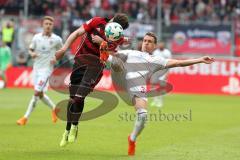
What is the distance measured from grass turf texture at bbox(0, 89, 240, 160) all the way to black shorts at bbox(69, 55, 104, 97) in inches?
46.2

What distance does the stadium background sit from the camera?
1658cm

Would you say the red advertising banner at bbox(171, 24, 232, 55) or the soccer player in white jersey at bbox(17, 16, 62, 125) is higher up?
the soccer player in white jersey at bbox(17, 16, 62, 125)

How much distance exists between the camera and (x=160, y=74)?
26453 millimetres

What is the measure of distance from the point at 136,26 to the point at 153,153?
857 inches

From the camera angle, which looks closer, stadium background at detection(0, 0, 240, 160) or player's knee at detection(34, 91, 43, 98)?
stadium background at detection(0, 0, 240, 160)

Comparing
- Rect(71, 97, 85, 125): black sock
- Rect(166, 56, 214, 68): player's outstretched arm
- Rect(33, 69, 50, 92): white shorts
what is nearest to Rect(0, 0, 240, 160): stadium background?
Rect(33, 69, 50, 92): white shorts

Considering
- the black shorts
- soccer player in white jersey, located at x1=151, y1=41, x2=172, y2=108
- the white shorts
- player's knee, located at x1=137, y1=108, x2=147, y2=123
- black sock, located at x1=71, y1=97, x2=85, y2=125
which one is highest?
the black shorts

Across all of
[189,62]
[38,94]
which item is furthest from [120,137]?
[189,62]

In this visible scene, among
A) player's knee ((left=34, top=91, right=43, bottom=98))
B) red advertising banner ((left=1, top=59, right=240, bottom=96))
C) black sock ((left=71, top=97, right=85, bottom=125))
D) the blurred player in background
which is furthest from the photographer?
the blurred player in background

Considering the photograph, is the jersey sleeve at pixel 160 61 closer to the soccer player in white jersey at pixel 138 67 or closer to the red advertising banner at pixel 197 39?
the soccer player in white jersey at pixel 138 67

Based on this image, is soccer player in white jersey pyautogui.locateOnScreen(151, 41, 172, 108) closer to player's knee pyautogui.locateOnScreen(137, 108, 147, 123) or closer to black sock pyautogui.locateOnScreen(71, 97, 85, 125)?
black sock pyautogui.locateOnScreen(71, 97, 85, 125)

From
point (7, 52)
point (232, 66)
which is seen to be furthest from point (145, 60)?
point (7, 52)

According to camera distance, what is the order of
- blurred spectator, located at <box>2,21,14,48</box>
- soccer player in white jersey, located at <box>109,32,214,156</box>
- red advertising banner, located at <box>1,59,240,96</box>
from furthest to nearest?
blurred spectator, located at <box>2,21,14,48</box> → red advertising banner, located at <box>1,59,240,96</box> → soccer player in white jersey, located at <box>109,32,214,156</box>

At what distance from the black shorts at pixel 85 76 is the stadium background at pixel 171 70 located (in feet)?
5.49
